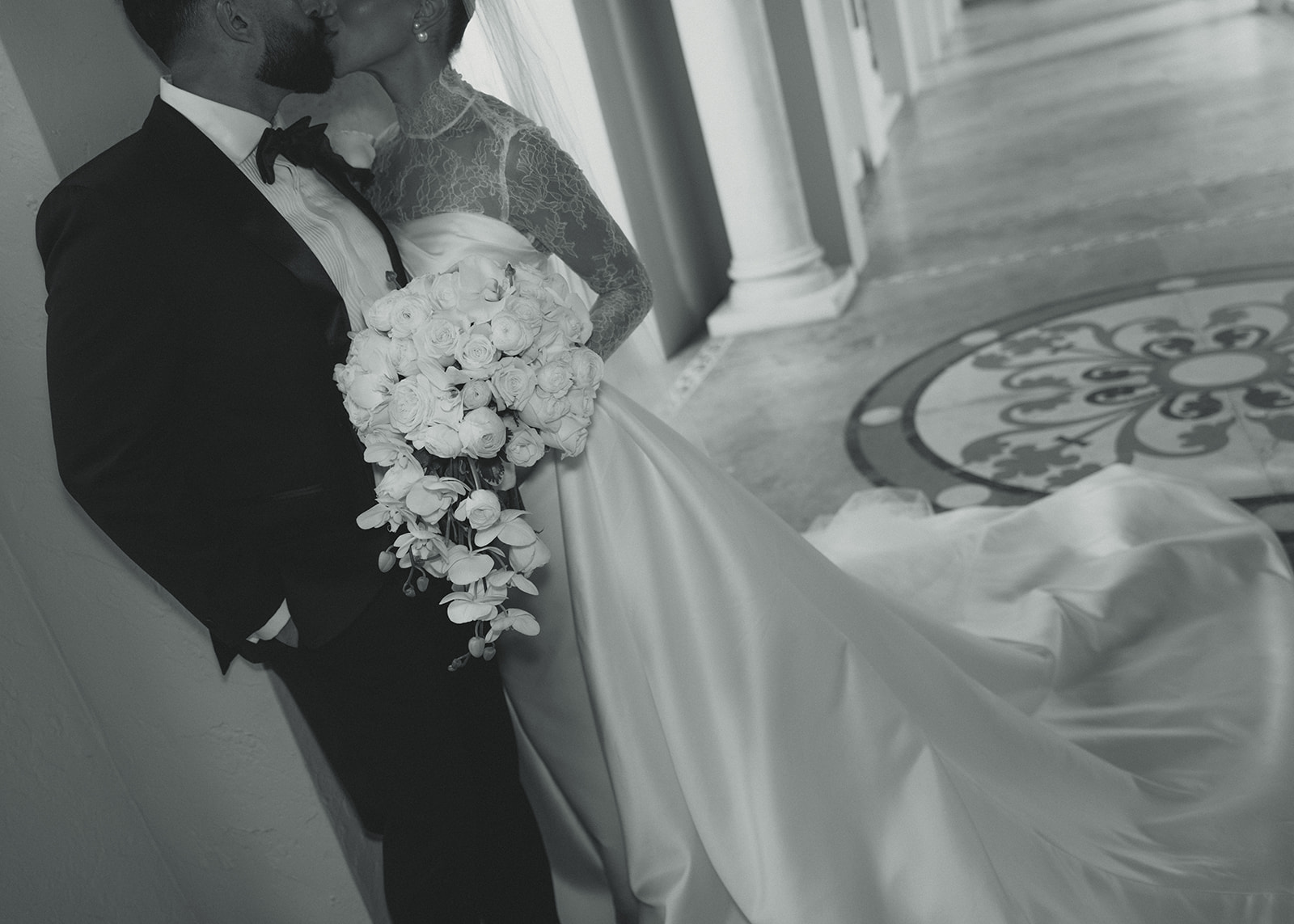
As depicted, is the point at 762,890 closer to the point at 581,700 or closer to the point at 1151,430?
the point at 581,700

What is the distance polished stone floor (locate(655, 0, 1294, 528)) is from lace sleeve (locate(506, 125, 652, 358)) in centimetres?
49

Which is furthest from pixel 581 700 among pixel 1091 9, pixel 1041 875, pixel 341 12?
pixel 1091 9

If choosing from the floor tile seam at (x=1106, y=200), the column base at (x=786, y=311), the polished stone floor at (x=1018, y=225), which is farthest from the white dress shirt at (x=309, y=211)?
the floor tile seam at (x=1106, y=200)

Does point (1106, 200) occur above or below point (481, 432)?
below

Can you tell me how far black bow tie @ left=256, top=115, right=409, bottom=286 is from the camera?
154cm

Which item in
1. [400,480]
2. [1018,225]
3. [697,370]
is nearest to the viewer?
[400,480]

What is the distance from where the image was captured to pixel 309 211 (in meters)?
1.63

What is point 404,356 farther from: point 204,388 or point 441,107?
point 441,107

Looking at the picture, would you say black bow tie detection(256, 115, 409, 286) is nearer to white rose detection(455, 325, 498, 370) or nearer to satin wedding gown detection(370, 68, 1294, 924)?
satin wedding gown detection(370, 68, 1294, 924)

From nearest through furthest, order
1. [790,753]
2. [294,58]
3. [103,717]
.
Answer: [294,58], [790,753], [103,717]

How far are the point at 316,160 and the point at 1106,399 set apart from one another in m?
3.03

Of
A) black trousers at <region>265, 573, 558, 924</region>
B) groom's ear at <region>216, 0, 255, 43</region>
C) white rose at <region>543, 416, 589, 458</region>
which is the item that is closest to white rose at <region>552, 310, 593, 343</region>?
white rose at <region>543, 416, 589, 458</region>

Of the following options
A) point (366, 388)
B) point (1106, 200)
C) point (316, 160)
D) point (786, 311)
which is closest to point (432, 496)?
point (366, 388)

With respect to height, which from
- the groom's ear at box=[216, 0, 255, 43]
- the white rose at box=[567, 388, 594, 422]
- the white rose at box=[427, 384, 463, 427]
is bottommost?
the white rose at box=[567, 388, 594, 422]
